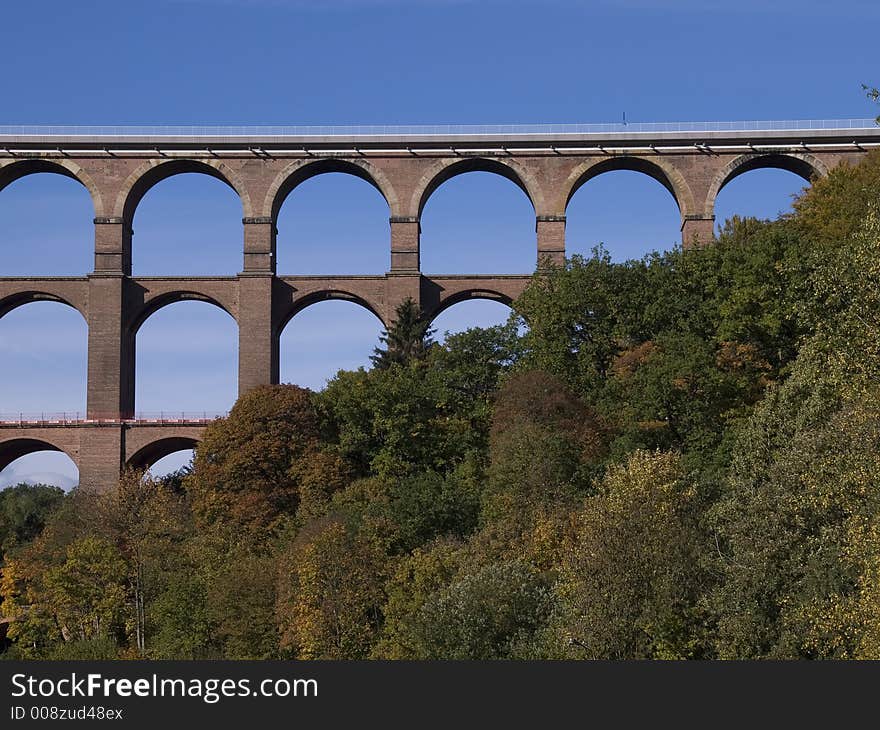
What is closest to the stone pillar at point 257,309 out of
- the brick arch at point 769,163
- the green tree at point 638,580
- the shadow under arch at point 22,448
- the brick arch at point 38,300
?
the brick arch at point 38,300

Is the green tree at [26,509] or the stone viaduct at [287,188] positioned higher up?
the stone viaduct at [287,188]

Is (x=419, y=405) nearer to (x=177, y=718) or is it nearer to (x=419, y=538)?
(x=419, y=538)

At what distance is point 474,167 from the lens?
54.4 metres

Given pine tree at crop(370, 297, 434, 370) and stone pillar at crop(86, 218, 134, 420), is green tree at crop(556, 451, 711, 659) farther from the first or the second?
stone pillar at crop(86, 218, 134, 420)

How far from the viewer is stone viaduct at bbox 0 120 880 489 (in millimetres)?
52219

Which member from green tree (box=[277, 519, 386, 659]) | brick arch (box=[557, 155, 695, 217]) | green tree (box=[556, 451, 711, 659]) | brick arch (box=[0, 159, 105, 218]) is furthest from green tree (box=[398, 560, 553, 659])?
brick arch (box=[0, 159, 105, 218])

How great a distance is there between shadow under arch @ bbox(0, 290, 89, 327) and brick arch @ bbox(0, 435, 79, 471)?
15.7 ft

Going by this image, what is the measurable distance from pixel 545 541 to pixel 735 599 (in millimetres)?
7726

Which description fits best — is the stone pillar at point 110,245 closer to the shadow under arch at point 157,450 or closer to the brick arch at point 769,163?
the shadow under arch at point 157,450

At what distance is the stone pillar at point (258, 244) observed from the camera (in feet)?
175

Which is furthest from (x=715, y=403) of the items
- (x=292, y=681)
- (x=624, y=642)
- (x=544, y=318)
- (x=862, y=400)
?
(x=292, y=681)

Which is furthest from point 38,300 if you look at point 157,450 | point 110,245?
point 157,450

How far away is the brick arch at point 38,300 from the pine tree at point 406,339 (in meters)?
11.5

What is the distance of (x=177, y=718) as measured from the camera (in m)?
16.3
